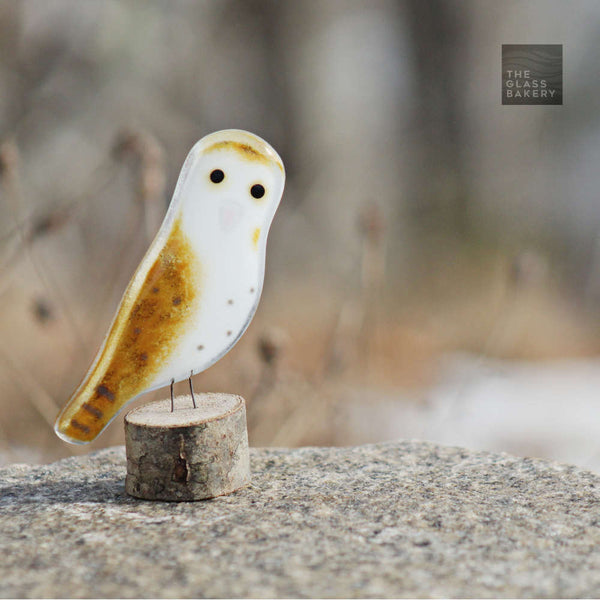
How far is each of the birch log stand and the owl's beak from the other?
0.87 feet

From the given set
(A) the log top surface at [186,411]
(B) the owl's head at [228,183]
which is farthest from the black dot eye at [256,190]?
(A) the log top surface at [186,411]

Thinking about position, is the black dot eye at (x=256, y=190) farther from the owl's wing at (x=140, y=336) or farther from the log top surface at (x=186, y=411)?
the log top surface at (x=186, y=411)

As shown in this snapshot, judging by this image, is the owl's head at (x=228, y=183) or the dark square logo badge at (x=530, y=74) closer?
the owl's head at (x=228, y=183)

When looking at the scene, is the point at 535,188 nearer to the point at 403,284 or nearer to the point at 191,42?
the point at 403,284

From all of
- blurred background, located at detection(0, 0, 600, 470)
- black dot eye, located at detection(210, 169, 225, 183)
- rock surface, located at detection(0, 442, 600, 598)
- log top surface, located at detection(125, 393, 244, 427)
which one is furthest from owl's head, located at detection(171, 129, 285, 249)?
blurred background, located at detection(0, 0, 600, 470)

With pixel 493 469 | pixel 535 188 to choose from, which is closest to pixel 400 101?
pixel 535 188

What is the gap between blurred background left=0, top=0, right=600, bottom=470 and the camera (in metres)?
2.57

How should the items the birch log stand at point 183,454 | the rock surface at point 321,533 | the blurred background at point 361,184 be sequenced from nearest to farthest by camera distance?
the rock surface at point 321,533
the birch log stand at point 183,454
the blurred background at point 361,184

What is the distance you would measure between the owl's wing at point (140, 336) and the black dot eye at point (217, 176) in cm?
8

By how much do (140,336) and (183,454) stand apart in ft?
0.57

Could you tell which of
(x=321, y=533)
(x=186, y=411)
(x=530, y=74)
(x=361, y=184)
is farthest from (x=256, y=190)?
(x=361, y=184)

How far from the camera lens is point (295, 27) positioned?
3.10 metres

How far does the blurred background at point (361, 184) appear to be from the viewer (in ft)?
8.44

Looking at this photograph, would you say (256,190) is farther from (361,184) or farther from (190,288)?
(361,184)
